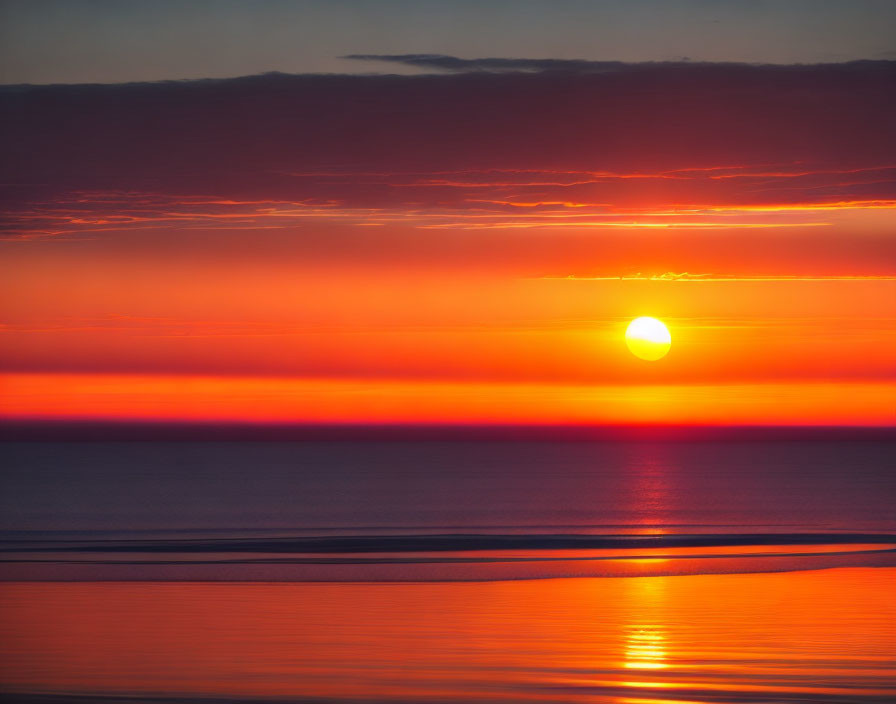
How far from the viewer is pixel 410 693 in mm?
10859

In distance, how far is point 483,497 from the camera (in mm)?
54125

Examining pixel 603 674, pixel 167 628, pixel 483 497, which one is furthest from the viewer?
pixel 483 497

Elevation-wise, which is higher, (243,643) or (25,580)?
(25,580)

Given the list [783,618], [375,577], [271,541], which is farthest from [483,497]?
[783,618]

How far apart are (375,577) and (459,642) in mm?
6221

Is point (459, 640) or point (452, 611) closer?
point (459, 640)

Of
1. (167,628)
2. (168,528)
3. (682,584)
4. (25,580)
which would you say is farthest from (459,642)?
(168,528)

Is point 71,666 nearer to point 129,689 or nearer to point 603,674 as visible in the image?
point 129,689

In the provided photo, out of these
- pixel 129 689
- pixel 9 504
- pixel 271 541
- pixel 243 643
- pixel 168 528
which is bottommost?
pixel 129 689

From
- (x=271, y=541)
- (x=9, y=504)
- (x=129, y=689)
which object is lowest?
(x=129, y=689)

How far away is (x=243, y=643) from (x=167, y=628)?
143cm

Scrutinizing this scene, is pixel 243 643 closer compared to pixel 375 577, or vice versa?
pixel 243 643

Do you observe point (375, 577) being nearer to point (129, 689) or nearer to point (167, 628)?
point (167, 628)

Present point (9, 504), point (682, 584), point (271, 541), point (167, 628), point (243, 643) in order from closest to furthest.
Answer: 1. point (243, 643)
2. point (167, 628)
3. point (682, 584)
4. point (271, 541)
5. point (9, 504)
